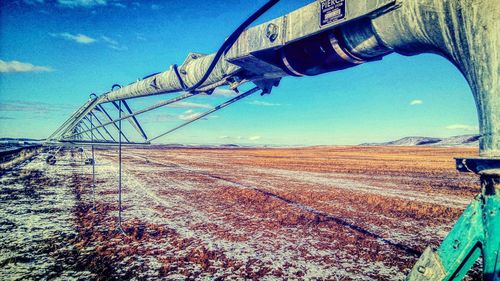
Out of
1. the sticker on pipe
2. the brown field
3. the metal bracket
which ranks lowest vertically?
the brown field

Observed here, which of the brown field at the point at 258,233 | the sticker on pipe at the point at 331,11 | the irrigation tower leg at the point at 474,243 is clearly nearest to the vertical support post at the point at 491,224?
the irrigation tower leg at the point at 474,243

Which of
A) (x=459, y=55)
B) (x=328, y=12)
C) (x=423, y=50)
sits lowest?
(x=459, y=55)

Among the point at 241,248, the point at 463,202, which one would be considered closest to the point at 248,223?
the point at 241,248

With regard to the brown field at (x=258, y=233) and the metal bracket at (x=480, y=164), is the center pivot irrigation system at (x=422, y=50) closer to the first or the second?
the metal bracket at (x=480, y=164)

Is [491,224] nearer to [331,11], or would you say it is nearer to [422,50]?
[422,50]

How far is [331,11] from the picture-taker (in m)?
1.70

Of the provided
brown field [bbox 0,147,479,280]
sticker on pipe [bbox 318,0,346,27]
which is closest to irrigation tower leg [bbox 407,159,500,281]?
sticker on pipe [bbox 318,0,346,27]

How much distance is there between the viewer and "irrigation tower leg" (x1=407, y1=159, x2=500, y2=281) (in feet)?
3.66

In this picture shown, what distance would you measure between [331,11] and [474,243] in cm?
154

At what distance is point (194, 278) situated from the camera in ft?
12.4

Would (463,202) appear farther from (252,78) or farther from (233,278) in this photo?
(252,78)

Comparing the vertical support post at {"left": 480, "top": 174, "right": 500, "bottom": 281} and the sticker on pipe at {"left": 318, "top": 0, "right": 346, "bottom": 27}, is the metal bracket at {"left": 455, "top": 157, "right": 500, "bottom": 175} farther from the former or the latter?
the sticker on pipe at {"left": 318, "top": 0, "right": 346, "bottom": 27}

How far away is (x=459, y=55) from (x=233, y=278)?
3.84m

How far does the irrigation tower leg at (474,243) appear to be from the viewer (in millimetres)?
1114
